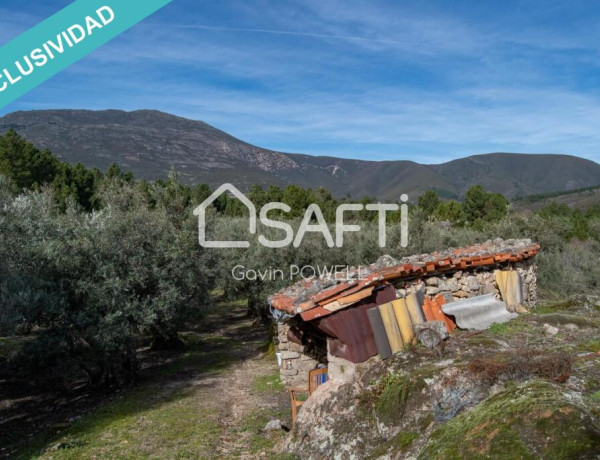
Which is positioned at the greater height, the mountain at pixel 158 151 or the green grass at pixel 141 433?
the mountain at pixel 158 151

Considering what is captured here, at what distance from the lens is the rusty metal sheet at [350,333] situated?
7098 millimetres

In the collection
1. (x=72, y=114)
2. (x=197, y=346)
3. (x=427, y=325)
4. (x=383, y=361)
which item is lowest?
(x=197, y=346)

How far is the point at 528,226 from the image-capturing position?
2689 cm

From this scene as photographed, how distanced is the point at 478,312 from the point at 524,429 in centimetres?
492

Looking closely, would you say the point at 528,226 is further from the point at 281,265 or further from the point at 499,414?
the point at 499,414

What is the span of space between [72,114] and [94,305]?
206m

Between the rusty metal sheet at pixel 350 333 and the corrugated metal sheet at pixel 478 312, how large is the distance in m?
1.64

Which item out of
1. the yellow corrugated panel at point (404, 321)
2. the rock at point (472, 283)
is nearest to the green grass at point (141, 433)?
the yellow corrugated panel at point (404, 321)

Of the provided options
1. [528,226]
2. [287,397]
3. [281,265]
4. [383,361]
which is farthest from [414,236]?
[383,361]

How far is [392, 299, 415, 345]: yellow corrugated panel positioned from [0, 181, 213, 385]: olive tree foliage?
8118 mm

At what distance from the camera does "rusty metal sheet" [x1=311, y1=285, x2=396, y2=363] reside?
710 cm

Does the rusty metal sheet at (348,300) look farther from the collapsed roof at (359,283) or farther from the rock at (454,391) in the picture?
the rock at (454,391)

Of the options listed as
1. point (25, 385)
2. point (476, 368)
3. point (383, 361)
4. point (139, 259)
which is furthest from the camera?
point (25, 385)

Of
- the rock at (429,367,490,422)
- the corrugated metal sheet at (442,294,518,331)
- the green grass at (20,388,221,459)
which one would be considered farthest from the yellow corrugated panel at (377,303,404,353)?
the green grass at (20,388,221,459)
